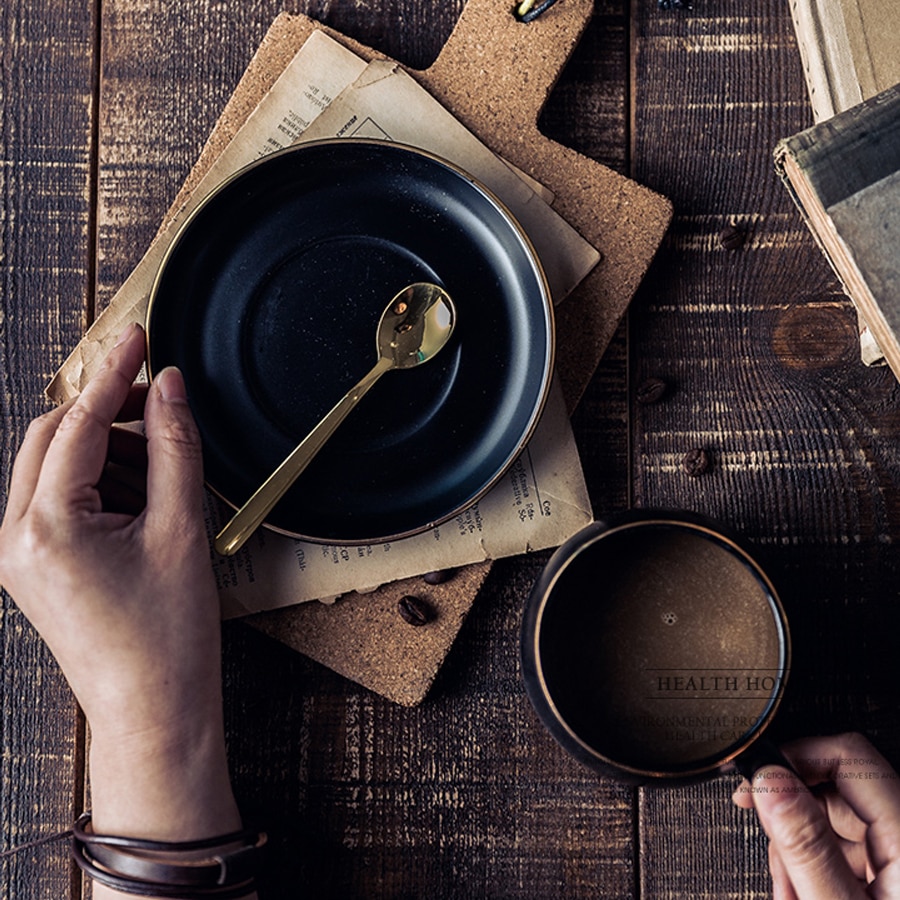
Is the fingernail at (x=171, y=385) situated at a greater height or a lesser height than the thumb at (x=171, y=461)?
greater

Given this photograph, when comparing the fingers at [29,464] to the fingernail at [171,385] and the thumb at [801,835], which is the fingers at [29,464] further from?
the thumb at [801,835]

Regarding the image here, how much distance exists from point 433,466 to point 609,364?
0.19 meters

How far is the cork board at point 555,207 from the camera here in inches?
33.8

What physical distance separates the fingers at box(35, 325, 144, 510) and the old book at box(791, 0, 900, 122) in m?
0.64

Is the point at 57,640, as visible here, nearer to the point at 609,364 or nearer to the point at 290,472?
the point at 290,472

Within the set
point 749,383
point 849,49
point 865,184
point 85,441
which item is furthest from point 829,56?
point 85,441

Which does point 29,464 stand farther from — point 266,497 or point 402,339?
point 402,339

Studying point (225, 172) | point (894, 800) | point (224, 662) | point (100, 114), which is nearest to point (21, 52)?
point (100, 114)

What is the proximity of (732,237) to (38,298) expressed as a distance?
64 cm

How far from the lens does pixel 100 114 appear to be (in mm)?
894

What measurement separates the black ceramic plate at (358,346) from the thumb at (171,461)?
0.17ft

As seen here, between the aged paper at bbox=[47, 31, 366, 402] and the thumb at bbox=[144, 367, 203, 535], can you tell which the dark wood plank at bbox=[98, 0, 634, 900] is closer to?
the aged paper at bbox=[47, 31, 366, 402]

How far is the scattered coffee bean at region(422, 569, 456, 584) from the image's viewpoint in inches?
33.4

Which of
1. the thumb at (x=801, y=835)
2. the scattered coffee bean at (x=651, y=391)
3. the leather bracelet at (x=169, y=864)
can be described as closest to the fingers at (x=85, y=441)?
the leather bracelet at (x=169, y=864)
